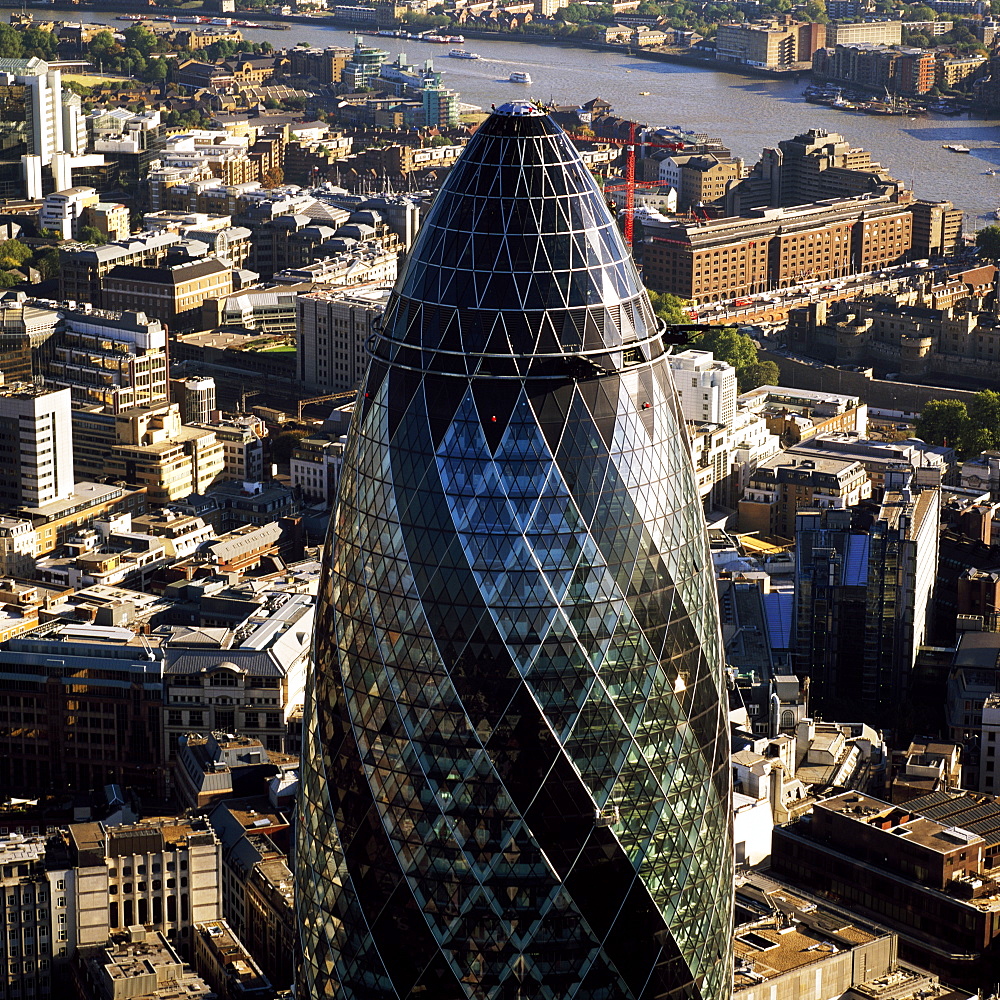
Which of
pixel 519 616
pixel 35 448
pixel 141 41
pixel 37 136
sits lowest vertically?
pixel 35 448

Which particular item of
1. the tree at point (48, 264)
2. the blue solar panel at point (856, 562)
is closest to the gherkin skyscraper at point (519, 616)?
the blue solar panel at point (856, 562)

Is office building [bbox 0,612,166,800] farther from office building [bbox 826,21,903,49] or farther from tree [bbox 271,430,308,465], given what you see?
office building [bbox 826,21,903,49]

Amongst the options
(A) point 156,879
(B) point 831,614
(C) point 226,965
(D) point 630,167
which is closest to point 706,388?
(B) point 831,614

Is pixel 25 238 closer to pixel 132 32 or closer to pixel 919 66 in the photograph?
pixel 132 32

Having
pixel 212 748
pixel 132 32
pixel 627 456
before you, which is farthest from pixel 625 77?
pixel 627 456

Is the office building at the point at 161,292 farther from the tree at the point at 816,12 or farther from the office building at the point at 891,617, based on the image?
the tree at the point at 816,12

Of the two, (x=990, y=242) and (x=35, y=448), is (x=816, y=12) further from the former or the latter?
(x=35, y=448)
